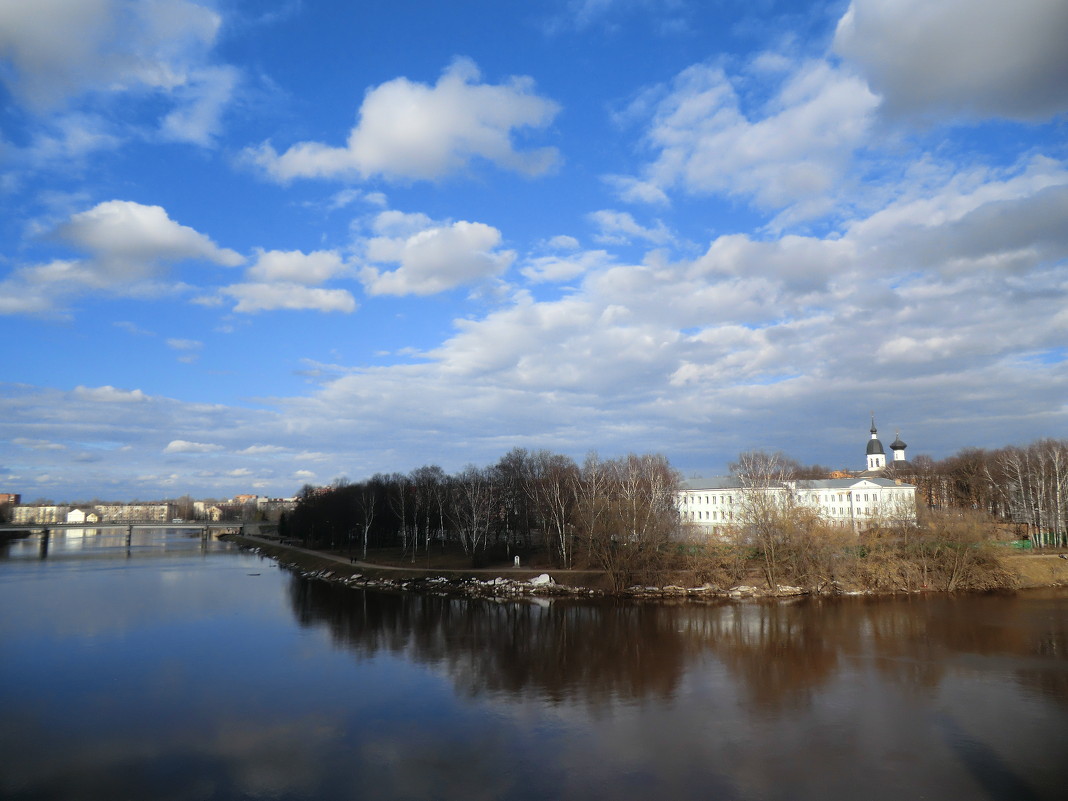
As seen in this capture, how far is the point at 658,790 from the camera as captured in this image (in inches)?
578

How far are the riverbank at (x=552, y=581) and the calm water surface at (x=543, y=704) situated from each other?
5.57 metres

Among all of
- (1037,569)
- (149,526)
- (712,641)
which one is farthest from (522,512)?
(149,526)

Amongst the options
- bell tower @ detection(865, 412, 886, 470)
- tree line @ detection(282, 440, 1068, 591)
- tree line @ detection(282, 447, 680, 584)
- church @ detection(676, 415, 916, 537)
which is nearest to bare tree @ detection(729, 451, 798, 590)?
tree line @ detection(282, 440, 1068, 591)

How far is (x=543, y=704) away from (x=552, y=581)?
28437 millimetres

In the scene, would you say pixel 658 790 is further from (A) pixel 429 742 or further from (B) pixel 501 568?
(B) pixel 501 568

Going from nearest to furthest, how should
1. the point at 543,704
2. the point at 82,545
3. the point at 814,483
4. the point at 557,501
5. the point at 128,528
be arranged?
the point at 543,704, the point at 557,501, the point at 814,483, the point at 82,545, the point at 128,528

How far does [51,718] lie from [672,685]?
1970cm

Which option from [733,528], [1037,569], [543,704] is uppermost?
[733,528]

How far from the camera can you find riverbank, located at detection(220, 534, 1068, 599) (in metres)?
45.8

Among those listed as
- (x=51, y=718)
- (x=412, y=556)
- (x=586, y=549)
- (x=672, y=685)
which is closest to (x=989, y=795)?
(x=672, y=685)

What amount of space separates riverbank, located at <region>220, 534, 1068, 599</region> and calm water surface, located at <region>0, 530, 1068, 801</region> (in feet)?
18.3

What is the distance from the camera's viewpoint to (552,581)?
4944cm

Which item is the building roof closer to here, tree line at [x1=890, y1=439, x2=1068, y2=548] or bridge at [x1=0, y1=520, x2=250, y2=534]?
tree line at [x1=890, y1=439, x2=1068, y2=548]

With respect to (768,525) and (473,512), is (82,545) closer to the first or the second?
(473,512)
